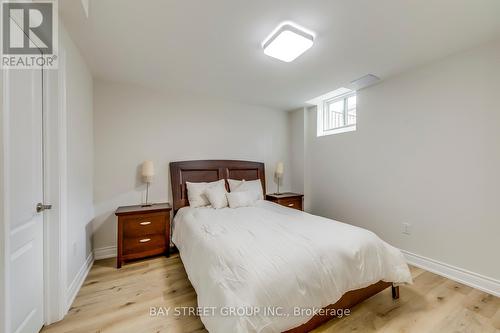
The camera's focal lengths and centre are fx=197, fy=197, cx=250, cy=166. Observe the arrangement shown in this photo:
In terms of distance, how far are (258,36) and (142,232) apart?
2582 mm

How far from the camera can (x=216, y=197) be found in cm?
281

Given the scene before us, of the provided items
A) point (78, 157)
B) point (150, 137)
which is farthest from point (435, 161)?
point (78, 157)

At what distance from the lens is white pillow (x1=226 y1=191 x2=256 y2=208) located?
283 centimetres

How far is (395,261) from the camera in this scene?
1700mm

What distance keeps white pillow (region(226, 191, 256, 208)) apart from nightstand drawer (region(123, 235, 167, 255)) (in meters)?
1.00

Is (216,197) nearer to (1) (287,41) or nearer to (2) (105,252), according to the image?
(2) (105,252)

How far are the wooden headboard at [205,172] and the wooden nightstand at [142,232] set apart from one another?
395mm

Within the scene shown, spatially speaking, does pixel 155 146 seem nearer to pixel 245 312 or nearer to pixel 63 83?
pixel 63 83

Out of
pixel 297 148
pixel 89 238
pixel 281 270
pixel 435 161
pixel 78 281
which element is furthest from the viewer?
pixel 297 148

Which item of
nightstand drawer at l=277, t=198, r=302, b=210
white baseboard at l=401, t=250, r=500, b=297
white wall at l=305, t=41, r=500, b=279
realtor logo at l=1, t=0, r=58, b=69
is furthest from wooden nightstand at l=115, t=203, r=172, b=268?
white baseboard at l=401, t=250, r=500, b=297

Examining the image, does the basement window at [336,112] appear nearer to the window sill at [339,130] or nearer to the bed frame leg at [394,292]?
the window sill at [339,130]

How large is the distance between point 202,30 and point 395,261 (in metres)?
2.63

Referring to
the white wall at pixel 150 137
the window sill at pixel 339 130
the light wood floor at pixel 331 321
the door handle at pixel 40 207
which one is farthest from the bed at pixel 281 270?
the window sill at pixel 339 130

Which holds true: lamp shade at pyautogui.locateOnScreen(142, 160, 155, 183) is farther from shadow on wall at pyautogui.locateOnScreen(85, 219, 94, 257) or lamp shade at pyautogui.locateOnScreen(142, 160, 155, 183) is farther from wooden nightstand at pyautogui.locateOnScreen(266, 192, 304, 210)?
wooden nightstand at pyautogui.locateOnScreen(266, 192, 304, 210)
